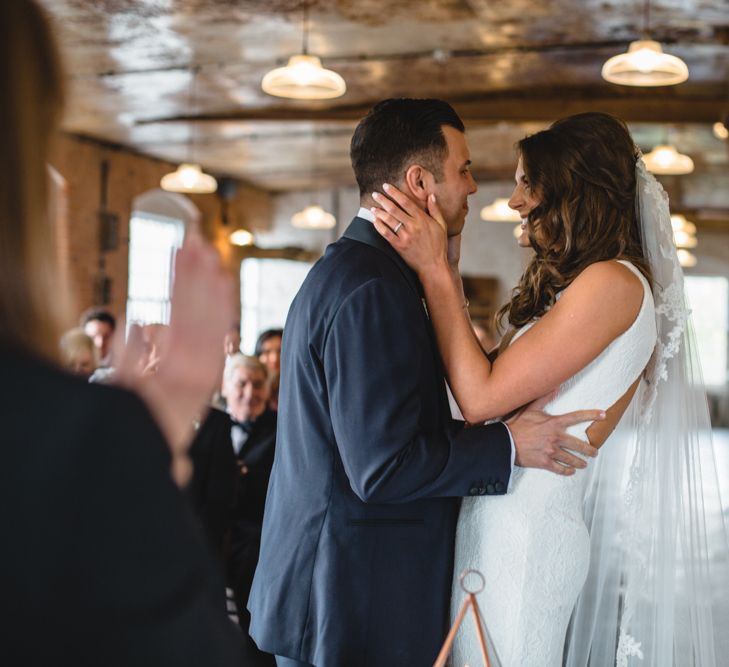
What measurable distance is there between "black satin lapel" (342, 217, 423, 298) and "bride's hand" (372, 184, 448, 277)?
1 centimetres

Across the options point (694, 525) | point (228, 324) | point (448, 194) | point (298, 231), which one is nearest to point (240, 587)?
point (694, 525)

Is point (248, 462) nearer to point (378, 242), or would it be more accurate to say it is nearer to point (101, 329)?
point (378, 242)

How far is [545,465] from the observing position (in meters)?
2.24

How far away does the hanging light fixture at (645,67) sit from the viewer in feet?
20.5

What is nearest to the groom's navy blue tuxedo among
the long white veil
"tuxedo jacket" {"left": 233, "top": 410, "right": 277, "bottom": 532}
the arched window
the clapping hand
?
the long white veil

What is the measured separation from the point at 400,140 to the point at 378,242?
0.28 metres

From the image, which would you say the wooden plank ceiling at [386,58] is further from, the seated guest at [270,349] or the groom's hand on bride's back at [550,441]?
the groom's hand on bride's back at [550,441]

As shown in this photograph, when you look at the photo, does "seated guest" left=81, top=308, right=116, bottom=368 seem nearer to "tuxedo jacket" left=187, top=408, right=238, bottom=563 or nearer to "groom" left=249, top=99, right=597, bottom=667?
"tuxedo jacket" left=187, top=408, right=238, bottom=563

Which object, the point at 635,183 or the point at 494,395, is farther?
the point at 635,183

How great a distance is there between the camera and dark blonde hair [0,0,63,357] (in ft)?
2.72

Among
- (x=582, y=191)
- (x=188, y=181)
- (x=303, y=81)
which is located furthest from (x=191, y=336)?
(x=188, y=181)

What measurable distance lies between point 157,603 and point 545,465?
5.06ft

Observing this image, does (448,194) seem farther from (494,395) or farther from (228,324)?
(228,324)

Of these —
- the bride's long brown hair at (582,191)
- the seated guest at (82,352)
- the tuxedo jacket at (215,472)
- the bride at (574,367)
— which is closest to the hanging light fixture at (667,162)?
the seated guest at (82,352)
